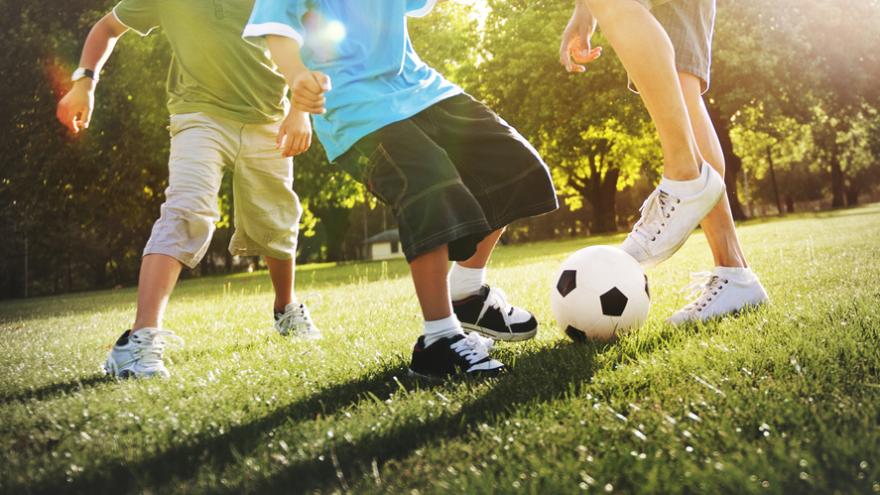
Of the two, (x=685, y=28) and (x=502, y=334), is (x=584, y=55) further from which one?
(x=502, y=334)

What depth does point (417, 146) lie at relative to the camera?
2.76 metres

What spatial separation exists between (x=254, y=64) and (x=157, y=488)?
10.3 feet

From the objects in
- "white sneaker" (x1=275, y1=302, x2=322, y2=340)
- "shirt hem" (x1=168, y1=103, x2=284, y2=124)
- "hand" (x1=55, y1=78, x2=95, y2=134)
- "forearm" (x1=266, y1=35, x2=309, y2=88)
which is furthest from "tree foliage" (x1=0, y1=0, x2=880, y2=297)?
"forearm" (x1=266, y1=35, x2=309, y2=88)

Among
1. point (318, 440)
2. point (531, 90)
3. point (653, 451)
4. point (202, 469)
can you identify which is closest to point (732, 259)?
point (653, 451)

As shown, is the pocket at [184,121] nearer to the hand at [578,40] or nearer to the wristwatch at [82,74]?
the wristwatch at [82,74]

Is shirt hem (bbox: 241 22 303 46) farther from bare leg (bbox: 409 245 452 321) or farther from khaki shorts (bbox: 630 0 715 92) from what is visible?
khaki shorts (bbox: 630 0 715 92)

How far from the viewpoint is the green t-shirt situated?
4.09 meters

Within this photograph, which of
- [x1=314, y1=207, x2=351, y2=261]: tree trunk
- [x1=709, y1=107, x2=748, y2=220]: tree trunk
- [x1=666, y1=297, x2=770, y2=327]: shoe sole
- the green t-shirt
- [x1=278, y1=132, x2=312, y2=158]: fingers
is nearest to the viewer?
[x1=278, y1=132, x2=312, y2=158]: fingers

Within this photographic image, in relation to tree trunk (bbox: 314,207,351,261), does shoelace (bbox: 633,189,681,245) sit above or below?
below

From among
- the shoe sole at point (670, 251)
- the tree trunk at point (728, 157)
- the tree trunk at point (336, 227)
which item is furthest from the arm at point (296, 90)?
the tree trunk at point (336, 227)

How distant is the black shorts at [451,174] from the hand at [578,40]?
100 cm

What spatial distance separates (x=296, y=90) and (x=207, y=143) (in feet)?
5.27

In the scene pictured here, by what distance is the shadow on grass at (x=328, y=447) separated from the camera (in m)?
1.67

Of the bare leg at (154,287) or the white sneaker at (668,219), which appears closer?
the white sneaker at (668,219)
